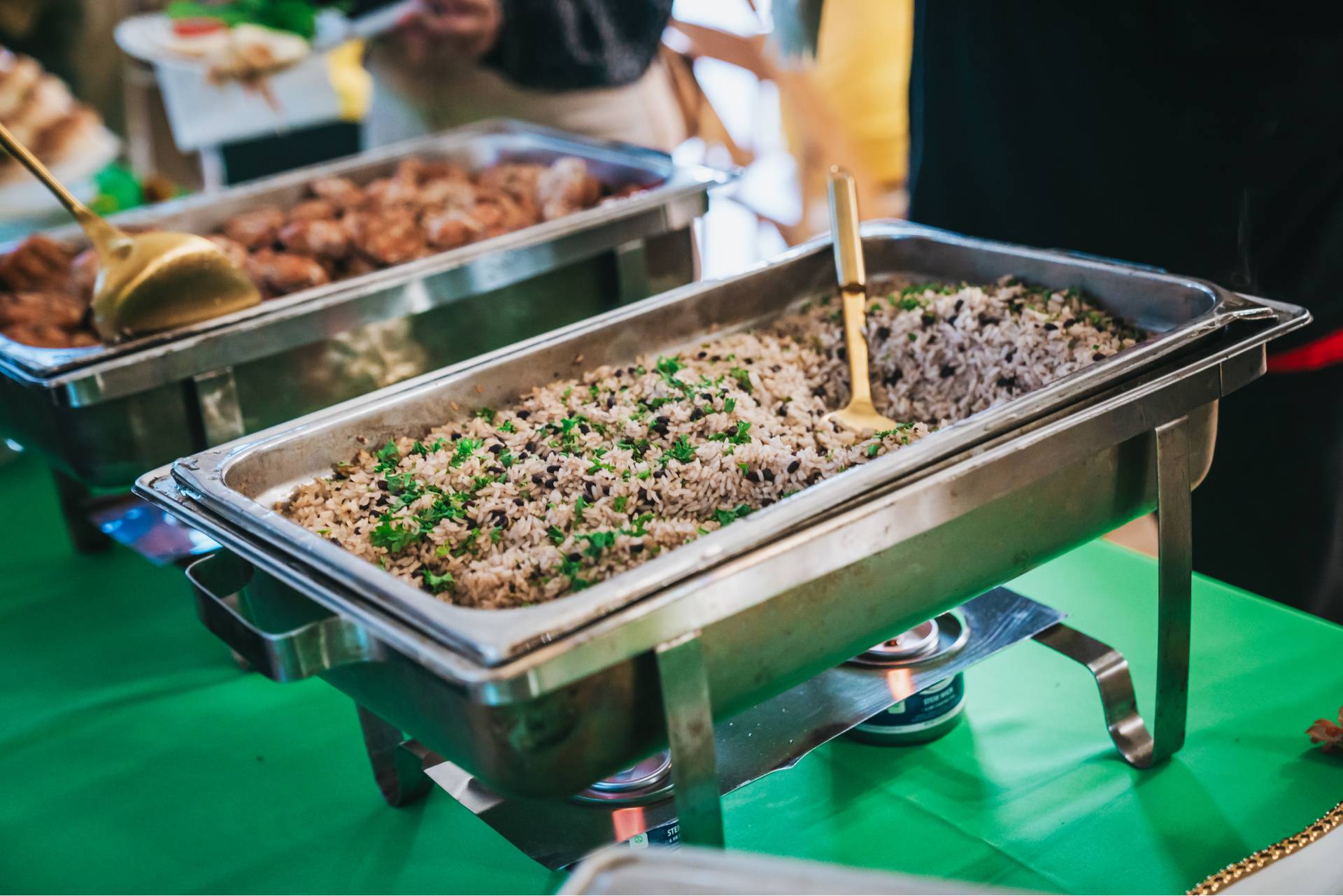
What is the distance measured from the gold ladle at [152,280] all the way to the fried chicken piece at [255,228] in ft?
1.18

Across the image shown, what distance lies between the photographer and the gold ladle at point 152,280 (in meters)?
1.68

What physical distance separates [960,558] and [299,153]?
402 cm

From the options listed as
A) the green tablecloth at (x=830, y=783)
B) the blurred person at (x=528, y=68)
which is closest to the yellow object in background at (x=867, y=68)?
the blurred person at (x=528, y=68)

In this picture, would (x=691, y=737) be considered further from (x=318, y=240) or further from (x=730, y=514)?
(x=318, y=240)

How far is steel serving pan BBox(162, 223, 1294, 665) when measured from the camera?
0.94m

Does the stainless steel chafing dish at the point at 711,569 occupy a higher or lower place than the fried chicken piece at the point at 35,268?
lower

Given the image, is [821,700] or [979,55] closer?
[821,700]

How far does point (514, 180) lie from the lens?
2.36 metres

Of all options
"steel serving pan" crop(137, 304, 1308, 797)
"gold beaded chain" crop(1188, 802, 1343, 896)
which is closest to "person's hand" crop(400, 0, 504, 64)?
"steel serving pan" crop(137, 304, 1308, 797)

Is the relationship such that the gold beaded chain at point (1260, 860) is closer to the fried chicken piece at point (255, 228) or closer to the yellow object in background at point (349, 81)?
the fried chicken piece at point (255, 228)

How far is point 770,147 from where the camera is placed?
4559mm

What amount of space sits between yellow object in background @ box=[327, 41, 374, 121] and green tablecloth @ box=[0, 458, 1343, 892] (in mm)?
3066

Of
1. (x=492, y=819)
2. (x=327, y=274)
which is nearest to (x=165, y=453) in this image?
(x=327, y=274)

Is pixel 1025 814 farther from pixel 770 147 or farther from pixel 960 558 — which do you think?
pixel 770 147
